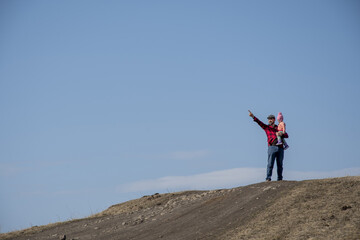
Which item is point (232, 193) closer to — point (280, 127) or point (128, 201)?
point (280, 127)

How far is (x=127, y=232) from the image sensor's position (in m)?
18.5

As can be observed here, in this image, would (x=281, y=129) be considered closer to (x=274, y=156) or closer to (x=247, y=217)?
(x=274, y=156)

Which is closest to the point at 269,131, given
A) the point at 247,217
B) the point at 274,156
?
the point at 274,156

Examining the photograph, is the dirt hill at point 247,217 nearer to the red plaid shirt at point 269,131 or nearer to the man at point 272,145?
the man at point 272,145

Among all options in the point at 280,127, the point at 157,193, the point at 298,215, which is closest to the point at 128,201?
the point at 157,193

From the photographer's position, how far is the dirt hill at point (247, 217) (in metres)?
14.4

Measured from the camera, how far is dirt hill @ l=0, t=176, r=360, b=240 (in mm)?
14391

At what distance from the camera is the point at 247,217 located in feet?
53.5

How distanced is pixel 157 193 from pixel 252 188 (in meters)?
8.20

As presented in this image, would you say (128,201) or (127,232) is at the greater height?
(128,201)

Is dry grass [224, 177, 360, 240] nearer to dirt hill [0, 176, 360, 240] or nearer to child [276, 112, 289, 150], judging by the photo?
dirt hill [0, 176, 360, 240]

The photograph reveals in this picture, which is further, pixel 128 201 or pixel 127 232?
pixel 128 201

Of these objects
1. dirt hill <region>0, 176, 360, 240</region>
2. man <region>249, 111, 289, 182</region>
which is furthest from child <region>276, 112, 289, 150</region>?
dirt hill <region>0, 176, 360, 240</region>

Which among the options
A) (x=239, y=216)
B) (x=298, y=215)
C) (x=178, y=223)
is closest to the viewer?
(x=298, y=215)
